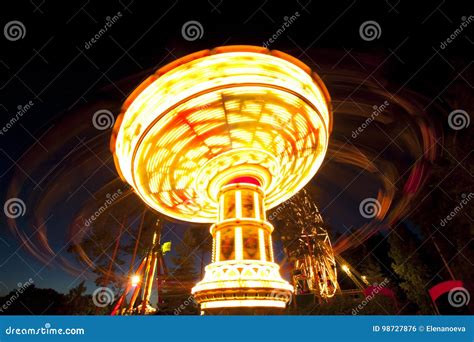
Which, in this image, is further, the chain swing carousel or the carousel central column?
the chain swing carousel

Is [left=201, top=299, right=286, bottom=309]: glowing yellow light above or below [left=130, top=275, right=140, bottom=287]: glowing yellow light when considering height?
below

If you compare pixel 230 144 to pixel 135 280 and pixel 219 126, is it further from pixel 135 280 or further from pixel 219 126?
pixel 135 280

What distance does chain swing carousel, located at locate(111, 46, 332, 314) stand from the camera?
7051mm

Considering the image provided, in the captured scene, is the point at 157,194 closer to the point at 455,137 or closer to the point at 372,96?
the point at 372,96

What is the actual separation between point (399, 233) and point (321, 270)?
502cm

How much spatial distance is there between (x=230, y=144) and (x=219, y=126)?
0.78m

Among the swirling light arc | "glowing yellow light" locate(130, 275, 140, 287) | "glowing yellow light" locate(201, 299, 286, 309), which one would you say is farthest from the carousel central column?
"glowing yellow light" locate(130, 275, 140, 287)

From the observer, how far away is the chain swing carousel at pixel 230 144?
7051 millimetres

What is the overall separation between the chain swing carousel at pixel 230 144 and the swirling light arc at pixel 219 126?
0.03 metres

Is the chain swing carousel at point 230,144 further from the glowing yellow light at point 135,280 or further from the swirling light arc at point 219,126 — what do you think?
the glowing yellow light at point 135,280

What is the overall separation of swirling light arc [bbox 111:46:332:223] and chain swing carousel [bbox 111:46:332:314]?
0.08ft

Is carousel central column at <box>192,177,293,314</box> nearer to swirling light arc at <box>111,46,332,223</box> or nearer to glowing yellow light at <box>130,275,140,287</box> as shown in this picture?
swirling light arc at <box>111,46,332,223</box>

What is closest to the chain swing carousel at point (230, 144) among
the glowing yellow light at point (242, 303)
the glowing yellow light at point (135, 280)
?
the glowing yellow light at point (242, 303)

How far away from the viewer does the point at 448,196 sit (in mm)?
10812
